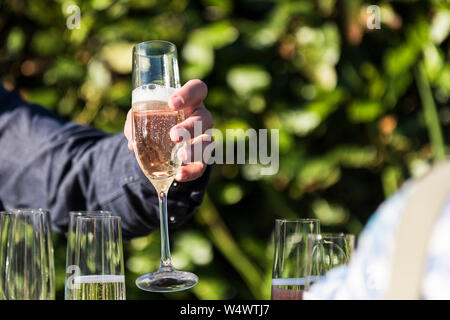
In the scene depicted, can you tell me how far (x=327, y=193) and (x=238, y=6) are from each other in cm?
97

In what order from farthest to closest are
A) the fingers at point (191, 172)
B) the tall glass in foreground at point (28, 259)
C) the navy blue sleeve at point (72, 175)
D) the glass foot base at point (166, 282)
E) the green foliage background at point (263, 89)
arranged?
the green foliage background at point (263, 89) < the navy blue sleeve at point (72, 175) < the fingers at point (191, 172) < the glass foot base at point (166, 282) < the tall glass in foreground at point (28, 259)

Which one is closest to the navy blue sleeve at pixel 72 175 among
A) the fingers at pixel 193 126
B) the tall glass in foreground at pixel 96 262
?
the fingers at pixel 193 126

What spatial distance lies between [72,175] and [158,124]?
0.61 metres

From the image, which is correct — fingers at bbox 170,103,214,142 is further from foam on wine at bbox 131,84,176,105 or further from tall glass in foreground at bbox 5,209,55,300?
tall glass in foreground at bbox 5,209,55,300

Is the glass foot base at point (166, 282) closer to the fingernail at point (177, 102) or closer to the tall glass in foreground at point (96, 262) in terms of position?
the tall glass in foreground at point (96, 262)

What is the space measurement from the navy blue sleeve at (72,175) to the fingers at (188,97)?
0.75ft

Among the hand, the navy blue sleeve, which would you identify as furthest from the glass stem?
the navy blue sleeve

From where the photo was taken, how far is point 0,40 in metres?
2.67

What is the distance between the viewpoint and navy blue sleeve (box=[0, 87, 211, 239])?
4.07 ft

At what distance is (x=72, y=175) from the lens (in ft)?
4.75

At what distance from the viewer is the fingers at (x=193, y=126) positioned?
3.03 ft

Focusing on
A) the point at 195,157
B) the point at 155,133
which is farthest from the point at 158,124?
the point at 195,157

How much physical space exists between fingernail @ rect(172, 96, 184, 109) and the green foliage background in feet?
5.24
